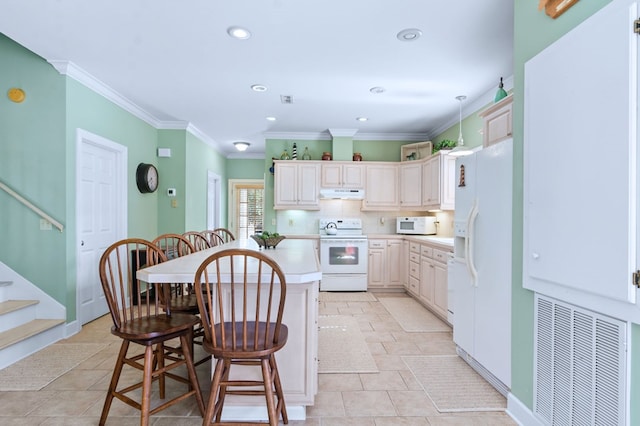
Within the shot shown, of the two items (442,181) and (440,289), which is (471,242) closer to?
(440,289)

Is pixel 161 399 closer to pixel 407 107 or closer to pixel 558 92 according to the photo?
pixel 558 92

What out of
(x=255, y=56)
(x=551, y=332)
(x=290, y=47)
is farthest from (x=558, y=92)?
(x=255, y=56)

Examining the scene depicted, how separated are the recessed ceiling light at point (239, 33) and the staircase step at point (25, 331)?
9.98ft

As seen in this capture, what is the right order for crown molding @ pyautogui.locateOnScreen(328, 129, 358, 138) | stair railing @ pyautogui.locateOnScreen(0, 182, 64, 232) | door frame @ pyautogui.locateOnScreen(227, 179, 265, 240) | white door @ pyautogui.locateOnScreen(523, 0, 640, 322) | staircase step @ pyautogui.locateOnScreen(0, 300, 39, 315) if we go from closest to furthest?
white door @ pyautogui.locateOnScreen(523, 0, 640, 322)
staircase step @ pyautogui.locateOnScreen(0, 300, 39, 315)
stair railing @ pyautogui.locateOnScreen(0, 182, 64, 232)
crown molding @ pyautogui.locateOnScreen(328, 129, 358, 138)
door frame @ pyautogui.locateOnScreen(227, 179, 265, 240)

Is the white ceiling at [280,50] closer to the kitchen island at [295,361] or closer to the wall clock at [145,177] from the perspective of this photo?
the wall clock at [145,177]

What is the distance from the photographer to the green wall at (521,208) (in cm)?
190

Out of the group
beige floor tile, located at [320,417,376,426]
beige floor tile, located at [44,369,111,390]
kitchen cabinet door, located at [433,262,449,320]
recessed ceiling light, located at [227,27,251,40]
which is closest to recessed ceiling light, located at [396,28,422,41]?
recessed ceiling light, located at [227,27,251,40]

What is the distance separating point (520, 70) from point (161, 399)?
10.00 ft

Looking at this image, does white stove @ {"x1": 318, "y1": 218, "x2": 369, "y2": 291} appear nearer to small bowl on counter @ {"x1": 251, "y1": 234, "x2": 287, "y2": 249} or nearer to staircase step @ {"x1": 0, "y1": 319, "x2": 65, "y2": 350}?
small bowl on counter @ {"x1": 251, "y1": 234, "x2": 287, "y2": 249}

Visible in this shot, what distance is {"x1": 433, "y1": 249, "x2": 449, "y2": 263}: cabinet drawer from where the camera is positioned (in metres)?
3.77

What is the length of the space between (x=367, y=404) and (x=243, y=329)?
1.12 meters

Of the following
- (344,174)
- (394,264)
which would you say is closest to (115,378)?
(394,264)

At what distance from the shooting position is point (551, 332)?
1742 mm

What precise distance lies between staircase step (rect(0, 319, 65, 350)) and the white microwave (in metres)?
4.63
